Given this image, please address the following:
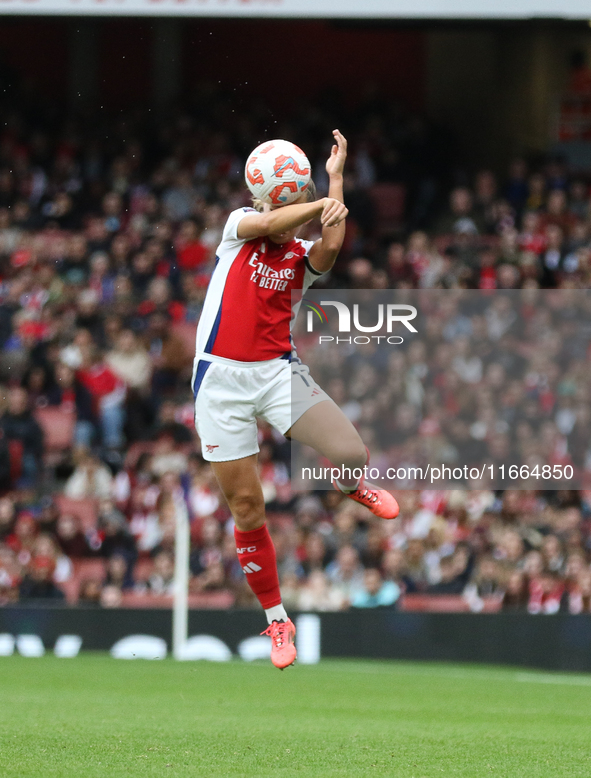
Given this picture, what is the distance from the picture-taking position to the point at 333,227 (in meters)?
6.11

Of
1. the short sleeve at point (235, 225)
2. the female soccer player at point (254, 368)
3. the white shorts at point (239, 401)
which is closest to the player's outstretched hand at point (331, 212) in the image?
the female soccer player at point (254, 368)

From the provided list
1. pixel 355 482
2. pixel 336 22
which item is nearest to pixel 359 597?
pixel 355 482

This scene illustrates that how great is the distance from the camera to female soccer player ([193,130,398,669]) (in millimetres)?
6293

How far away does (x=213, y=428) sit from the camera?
6383 millimetres

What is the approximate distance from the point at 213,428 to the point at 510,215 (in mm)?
10402

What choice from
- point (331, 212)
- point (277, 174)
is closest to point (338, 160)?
point (277, 174)

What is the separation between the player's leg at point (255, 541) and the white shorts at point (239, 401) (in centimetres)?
9

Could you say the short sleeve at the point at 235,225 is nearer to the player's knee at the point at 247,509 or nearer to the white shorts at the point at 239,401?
the white shorts at the point at 239,401

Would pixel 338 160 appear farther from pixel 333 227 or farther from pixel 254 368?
pixel 254 368

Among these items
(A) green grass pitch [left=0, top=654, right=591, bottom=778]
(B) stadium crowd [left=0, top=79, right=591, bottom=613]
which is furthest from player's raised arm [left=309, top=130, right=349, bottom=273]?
(B) stadium crowd [left=0, top=79, right=591, bottom=613]

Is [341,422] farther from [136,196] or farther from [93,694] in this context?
[136,196]

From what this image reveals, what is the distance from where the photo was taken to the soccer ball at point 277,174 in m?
6.18

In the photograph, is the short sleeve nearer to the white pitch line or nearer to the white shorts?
the white shorts

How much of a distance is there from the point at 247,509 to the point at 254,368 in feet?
2.38
